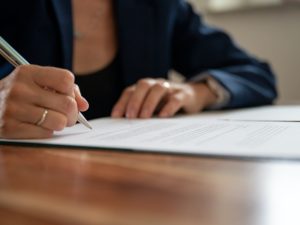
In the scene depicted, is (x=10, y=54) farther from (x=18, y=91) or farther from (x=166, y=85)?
(x=166, y=85)

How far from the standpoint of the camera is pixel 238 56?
104cm

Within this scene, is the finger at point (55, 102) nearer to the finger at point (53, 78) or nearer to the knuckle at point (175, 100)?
the finger at point (53, 78)

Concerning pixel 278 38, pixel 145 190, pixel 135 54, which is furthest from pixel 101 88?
pixel 278 38

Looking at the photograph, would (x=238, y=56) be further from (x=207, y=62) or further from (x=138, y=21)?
(x=138, y=21)

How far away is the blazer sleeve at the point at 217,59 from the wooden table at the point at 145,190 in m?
0.56

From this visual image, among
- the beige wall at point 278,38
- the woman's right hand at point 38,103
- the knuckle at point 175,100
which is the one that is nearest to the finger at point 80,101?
the woman's right hand at point 38,103

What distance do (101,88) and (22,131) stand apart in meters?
0.44

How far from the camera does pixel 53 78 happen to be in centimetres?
49

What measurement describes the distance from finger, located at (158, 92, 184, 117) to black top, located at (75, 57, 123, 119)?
0.21m

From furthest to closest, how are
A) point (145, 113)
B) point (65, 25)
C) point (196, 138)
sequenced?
1. point (65, 25)
2. point (145, 113)
3. point (196, 138)

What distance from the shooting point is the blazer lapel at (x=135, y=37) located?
929 millimetres

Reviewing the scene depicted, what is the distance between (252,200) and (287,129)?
283 mm

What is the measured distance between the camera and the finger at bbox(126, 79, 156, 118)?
27.4 inches

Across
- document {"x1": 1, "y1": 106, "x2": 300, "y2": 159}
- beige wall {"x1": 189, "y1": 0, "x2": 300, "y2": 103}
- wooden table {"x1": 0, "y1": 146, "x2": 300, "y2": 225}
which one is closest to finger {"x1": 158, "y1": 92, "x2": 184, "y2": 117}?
document {"x1": 1, "y1": 106, "x2": 300, "y2": 159}
